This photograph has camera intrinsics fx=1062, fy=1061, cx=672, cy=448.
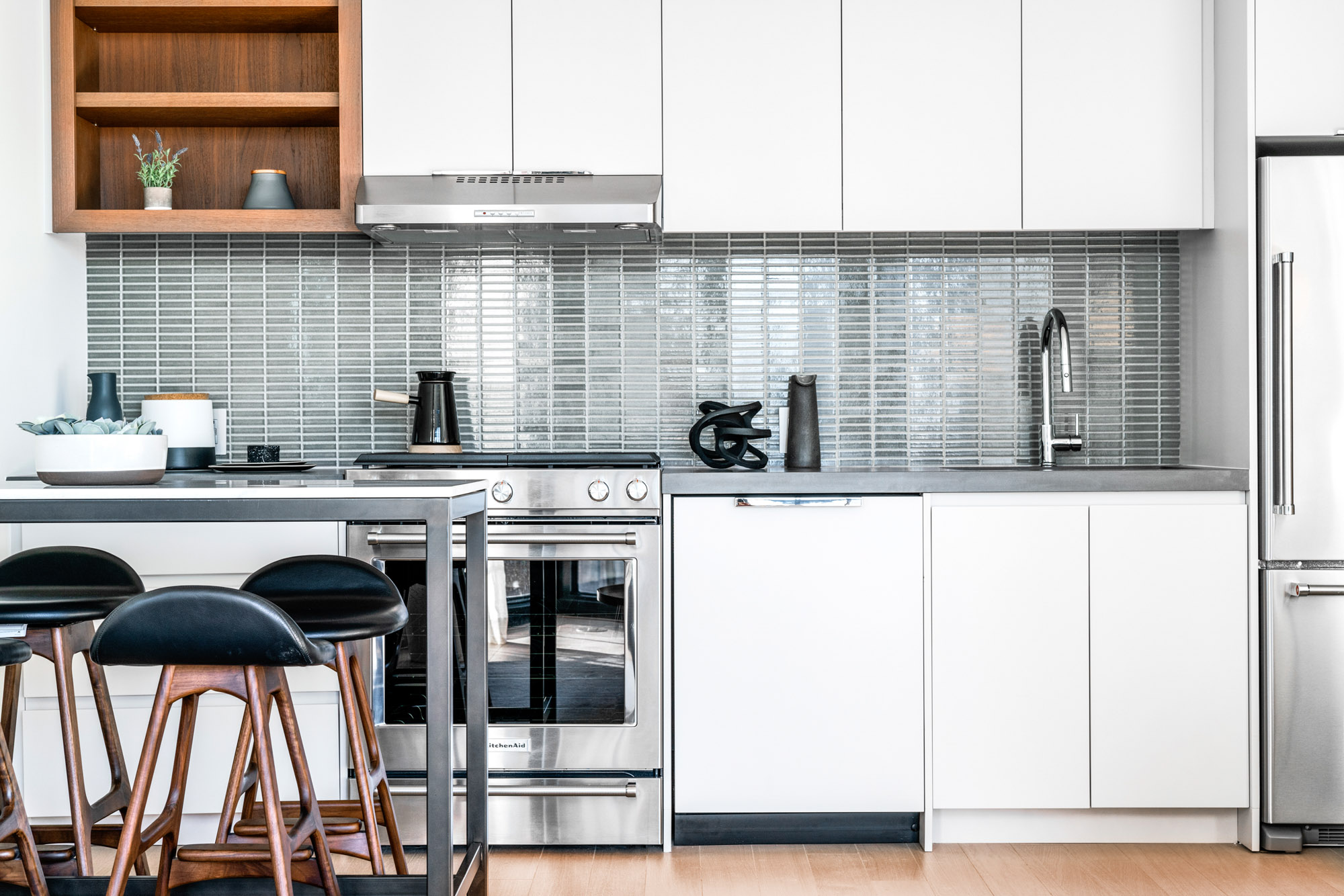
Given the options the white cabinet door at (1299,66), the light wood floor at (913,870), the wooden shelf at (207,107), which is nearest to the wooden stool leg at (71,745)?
the light wood floor at (913,870)

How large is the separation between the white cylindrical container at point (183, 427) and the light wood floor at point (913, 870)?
1162 mm

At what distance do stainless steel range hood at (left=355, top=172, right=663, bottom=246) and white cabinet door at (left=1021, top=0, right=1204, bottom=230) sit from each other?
1062 millimetres

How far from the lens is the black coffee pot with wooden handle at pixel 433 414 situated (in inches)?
117

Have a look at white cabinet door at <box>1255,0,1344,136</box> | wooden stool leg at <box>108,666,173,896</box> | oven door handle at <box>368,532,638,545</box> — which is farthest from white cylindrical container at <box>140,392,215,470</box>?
white cabinet door at <box>1255,0,1344,136</box>

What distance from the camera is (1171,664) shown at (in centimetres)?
262

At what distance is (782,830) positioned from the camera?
8.83 feet

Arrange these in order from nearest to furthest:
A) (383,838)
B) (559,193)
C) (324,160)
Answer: (383,838)
(559,193)
(324,160)

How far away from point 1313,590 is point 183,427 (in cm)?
296

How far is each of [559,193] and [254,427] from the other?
3.94ft

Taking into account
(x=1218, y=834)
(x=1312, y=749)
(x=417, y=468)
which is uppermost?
(x=417, y=468)

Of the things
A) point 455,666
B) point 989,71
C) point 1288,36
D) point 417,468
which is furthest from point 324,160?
point 1288,36

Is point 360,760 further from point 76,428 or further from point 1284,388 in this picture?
point 1284,388

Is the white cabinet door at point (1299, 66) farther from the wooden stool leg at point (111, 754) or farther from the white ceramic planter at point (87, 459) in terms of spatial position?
the wooden stool leg at point (111, 754)

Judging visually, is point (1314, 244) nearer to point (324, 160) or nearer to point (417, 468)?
point (417, 468)
